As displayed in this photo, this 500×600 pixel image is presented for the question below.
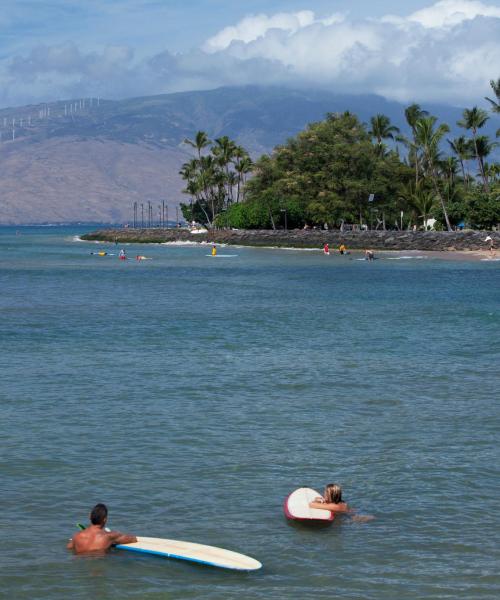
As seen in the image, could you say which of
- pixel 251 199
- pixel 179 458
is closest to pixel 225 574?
pixel 179 458

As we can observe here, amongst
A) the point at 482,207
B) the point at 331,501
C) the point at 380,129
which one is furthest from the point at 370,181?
the point at 331,501

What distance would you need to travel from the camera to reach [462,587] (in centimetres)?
1330

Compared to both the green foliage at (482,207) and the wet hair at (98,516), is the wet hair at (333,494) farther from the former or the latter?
the green foliage at (482,207)

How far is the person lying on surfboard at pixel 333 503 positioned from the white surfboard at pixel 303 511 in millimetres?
77

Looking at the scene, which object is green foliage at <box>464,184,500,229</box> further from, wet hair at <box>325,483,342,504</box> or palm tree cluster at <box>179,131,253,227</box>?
wet hair at <box>325,483,342,504</box>

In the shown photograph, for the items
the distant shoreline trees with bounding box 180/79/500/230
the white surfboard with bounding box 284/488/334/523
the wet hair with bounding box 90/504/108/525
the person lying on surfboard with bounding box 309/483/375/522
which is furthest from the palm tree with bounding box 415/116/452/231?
the wet hair with bounding box 90/504/108/525

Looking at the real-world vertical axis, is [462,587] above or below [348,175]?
below

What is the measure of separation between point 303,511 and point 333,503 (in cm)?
52

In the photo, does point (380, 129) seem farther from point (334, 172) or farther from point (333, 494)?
point (333, 494)

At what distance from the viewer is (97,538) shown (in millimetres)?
14422

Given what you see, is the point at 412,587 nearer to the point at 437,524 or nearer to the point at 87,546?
the point at 437,524

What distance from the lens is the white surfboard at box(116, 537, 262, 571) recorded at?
1384 centimetres

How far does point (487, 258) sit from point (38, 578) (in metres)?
96.8

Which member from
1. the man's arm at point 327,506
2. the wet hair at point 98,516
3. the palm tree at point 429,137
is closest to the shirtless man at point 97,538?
the wet hair at point 98,516
